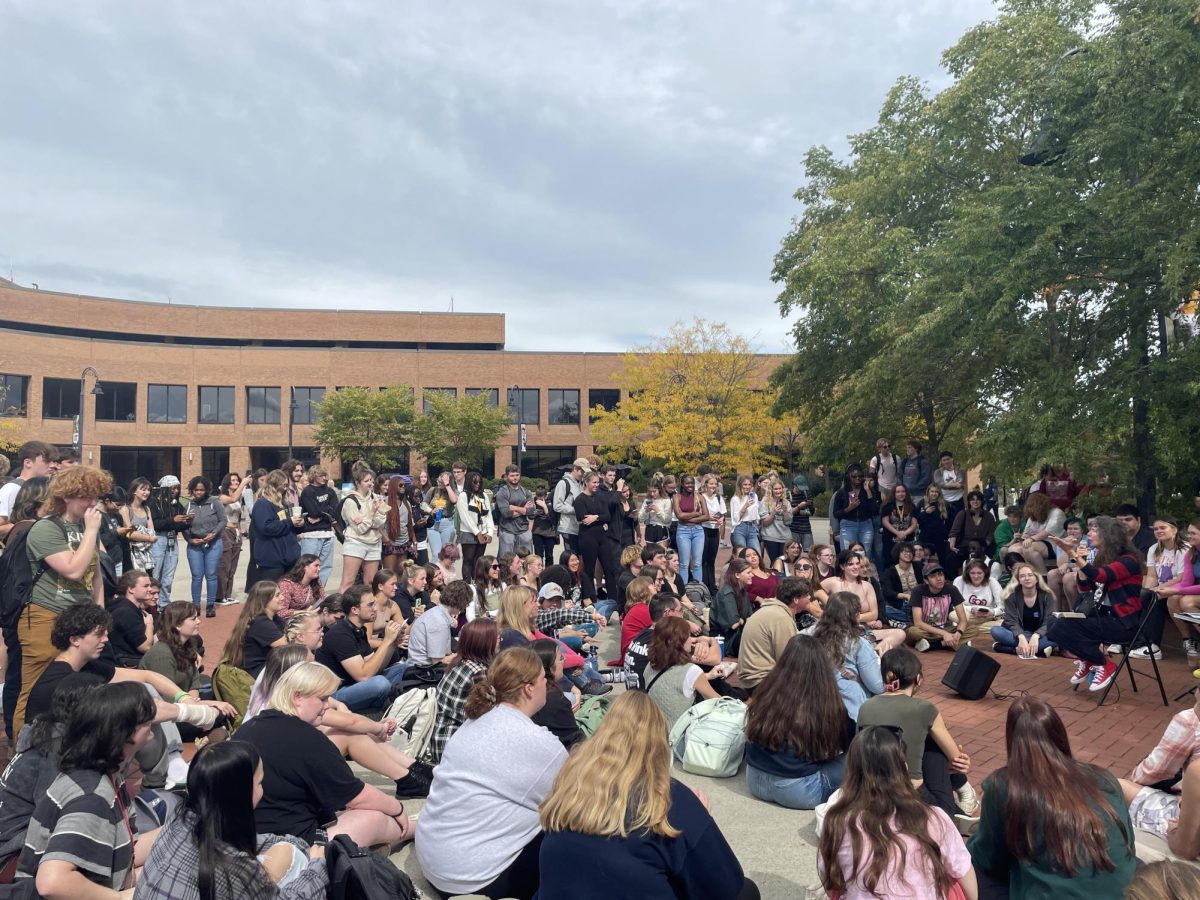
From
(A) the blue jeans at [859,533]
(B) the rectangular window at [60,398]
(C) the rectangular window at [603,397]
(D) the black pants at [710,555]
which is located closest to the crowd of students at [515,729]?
(D) the black pants at [710,555]

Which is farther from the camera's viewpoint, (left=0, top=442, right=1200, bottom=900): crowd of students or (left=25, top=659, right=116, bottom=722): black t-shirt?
(left=25, top=659, right=116, bottom=722): black t-shirt

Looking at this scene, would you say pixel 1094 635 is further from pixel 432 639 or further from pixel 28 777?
pixel 28 777

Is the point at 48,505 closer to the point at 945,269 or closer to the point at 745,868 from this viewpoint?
the point at 745,868

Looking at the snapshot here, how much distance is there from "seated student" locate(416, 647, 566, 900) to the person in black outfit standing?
7.56 meters

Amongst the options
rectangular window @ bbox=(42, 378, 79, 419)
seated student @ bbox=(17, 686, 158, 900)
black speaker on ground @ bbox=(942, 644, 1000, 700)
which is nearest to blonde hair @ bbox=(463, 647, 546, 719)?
seated student @ bbox=(17, 686, 158, 900)

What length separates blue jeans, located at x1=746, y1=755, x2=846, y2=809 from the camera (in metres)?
4.93

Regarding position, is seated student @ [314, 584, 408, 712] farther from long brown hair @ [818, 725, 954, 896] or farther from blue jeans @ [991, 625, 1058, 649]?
blue jeans @ [991, 625, 1058, 649]

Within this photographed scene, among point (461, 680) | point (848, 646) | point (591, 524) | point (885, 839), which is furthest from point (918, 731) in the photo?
point (591, 524)

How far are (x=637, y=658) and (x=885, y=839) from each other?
424 cm

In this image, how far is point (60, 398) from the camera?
4788 centimetres

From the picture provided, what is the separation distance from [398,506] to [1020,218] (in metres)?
8.96

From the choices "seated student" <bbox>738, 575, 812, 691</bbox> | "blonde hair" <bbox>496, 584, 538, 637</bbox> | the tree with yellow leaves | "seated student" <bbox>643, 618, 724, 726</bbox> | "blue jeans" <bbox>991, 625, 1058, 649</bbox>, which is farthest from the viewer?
the tree with yellow leaves

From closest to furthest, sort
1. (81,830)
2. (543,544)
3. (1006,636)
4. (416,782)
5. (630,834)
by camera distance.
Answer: (630,834) < (81,830) < (416,782) < (1006,636) < (543,544)

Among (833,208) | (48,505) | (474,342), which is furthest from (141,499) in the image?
(474,342)
